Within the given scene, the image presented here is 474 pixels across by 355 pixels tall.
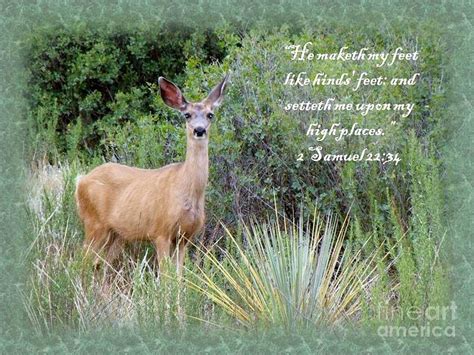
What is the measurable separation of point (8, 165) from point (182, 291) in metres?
1.81

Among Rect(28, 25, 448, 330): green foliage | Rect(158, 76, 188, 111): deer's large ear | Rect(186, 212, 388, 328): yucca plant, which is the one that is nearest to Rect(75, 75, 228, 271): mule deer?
Rect(158, 76, 188, 111): deer's large ear

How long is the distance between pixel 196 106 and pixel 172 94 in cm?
25

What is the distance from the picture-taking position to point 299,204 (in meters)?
9.67

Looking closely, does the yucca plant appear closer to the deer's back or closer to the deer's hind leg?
the deer's back

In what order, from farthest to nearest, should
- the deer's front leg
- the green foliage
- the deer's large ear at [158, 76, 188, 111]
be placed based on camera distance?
the green foliage, the deer's front leg, the deer's large ear at [158, 76, 188, 111]

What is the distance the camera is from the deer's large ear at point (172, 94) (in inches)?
349

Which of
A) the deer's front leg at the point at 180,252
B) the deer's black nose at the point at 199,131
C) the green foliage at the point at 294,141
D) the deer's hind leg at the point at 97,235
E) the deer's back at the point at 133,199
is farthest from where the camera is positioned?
the deer's hind leg at the point at 97,235

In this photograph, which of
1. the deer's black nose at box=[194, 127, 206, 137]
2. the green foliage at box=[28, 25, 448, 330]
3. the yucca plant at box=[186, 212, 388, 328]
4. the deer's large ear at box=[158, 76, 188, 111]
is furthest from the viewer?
the green foliage at box=[28, 25, 448, 330]

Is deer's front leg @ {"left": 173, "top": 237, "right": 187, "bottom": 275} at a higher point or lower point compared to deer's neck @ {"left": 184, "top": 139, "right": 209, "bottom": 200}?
lower

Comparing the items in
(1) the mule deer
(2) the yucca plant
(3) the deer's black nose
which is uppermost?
(3) the deer's black nose

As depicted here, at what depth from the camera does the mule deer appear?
29.1ft

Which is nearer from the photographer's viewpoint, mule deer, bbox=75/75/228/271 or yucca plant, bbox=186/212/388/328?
yucca plant, bbox=186/212/388/328

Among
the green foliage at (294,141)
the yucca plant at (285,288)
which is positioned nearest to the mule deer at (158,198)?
the green foliage at (294,141)

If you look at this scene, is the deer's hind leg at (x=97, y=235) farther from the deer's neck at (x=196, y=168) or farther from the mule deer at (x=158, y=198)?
the deer's neck at (x=196, y=168)
